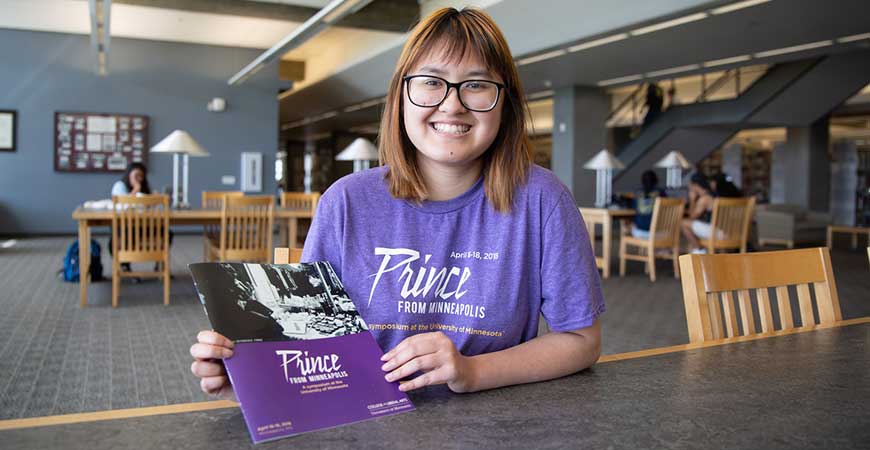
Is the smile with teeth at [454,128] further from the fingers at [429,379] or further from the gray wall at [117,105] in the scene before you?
the gray wall at [117,105]

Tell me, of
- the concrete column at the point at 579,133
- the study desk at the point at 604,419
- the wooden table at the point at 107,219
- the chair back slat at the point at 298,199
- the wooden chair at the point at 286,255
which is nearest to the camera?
the study desk at the point at 604,419

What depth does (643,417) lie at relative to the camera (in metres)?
0.75

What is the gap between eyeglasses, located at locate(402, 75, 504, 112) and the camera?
1.04 m

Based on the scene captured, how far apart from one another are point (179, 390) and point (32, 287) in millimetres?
3707

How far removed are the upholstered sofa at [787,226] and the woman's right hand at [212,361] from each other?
11765mm

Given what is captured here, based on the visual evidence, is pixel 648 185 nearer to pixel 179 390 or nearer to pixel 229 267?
pixel 179 390

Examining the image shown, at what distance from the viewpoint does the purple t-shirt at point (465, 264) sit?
1057 mm

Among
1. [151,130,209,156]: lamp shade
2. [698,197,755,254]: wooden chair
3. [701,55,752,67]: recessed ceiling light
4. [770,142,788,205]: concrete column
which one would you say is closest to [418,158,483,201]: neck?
[151,130,209,156]: lamp shade

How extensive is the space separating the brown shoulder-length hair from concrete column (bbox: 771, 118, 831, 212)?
14.4 m

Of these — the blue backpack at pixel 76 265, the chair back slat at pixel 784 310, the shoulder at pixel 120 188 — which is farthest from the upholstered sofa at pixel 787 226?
the chair back slat at pixel 784 310

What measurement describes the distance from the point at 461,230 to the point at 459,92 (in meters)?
0.22

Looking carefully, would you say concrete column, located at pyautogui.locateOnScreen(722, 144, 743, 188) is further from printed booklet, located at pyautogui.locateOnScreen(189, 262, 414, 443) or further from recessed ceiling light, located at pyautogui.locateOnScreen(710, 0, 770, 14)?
printed booklet, located at pyautogui.locateOnScreen(189, 262, 414, 443)

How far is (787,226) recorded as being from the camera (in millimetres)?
11078

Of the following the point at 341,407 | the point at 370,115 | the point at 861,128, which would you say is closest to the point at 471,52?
the point at 341,407
